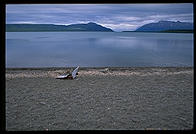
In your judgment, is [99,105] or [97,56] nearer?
[99,105]

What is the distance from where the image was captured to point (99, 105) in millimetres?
5938

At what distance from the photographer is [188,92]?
746 cm

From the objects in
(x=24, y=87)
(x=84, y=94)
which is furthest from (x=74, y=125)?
(x=24, y=87)

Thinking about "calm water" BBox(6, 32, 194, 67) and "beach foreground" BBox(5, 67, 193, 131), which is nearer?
"beach foreground" BBox(5, 67, 193, 131)

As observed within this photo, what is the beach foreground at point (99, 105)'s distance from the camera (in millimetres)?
4574

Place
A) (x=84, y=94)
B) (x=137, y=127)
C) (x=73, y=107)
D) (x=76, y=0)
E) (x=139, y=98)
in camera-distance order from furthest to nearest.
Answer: (x=84, y=94) < (x=139, y=98) < (x=73, y=107) < (x=137, y=127) < (x=76, y=0)

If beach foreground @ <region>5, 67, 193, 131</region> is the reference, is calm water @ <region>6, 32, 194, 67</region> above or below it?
below

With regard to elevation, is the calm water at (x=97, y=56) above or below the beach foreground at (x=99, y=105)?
below

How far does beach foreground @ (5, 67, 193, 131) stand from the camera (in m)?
4.57

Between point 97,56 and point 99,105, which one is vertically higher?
point 99,105

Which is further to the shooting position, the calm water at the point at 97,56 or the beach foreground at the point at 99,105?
the calm water at the point at 97,56

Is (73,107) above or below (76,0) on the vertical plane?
below

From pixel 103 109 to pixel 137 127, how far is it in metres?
1.41

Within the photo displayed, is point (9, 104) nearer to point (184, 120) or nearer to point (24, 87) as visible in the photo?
point (24, 87)
